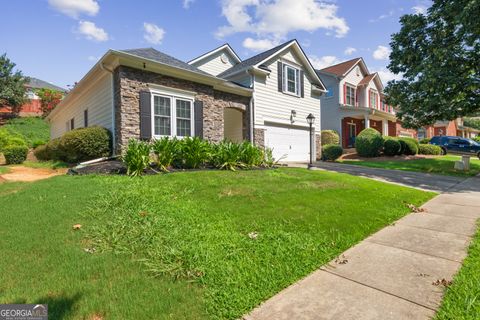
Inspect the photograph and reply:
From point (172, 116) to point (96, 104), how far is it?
3746 mm

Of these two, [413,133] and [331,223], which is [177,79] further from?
[413,133]

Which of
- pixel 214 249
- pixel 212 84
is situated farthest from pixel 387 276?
pixel 212 84

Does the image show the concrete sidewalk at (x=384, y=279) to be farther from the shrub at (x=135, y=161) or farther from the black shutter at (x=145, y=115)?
the black shutter at (x=145, y=115)

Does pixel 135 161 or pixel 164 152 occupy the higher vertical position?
pixel 164 152

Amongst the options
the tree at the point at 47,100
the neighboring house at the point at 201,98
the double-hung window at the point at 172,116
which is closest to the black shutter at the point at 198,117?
the neighboring house at the point at 201,98

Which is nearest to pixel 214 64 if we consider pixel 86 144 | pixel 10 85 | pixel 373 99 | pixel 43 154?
pixel 86 144

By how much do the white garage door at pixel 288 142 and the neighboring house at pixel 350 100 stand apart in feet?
23.8

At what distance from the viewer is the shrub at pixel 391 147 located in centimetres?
1766

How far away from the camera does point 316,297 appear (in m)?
2.32

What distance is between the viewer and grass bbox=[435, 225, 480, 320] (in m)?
2.04

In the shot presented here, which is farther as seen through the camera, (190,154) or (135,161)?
(190,154)

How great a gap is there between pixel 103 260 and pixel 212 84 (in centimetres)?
993

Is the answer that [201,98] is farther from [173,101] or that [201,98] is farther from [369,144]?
[369,144]

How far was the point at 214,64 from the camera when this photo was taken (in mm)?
17375
